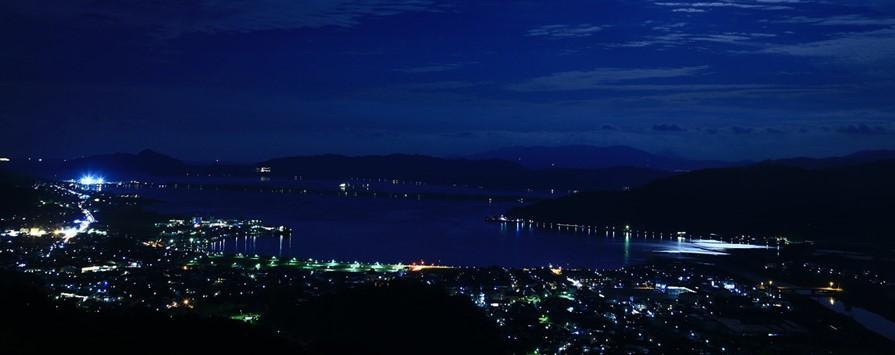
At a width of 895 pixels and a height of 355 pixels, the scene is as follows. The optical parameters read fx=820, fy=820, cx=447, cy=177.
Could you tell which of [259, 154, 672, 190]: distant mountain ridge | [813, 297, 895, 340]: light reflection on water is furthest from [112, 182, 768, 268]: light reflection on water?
[259, 154, 672, 190]: distant mountain ridge

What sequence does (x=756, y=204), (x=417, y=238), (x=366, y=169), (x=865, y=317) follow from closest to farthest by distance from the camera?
(x=865, y=317), (x=417, y=238), (x=756, y=204), (x=366, y=169)

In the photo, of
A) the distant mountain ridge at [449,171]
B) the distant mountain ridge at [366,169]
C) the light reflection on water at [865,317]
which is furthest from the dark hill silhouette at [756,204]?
the distant mountain ridge at [366,169]

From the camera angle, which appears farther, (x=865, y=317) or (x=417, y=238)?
(x=417, y=238)

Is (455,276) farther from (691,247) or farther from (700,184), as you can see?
(700,184)

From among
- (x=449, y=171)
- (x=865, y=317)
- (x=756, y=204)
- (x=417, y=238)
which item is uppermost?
(x=449, y=171)

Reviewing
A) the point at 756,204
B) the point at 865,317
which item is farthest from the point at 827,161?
the point at 865,317

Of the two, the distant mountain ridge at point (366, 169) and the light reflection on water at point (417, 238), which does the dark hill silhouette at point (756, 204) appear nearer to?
the light reflection on water at point (417, 238)

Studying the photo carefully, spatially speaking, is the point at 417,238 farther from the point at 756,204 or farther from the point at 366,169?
the point at 366,169

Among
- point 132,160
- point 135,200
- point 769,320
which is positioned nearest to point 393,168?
point 132,160

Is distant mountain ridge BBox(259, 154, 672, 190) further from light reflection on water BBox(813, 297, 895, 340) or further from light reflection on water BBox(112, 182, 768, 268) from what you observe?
light reflection on water BBox(813, 297, 895, 340)
